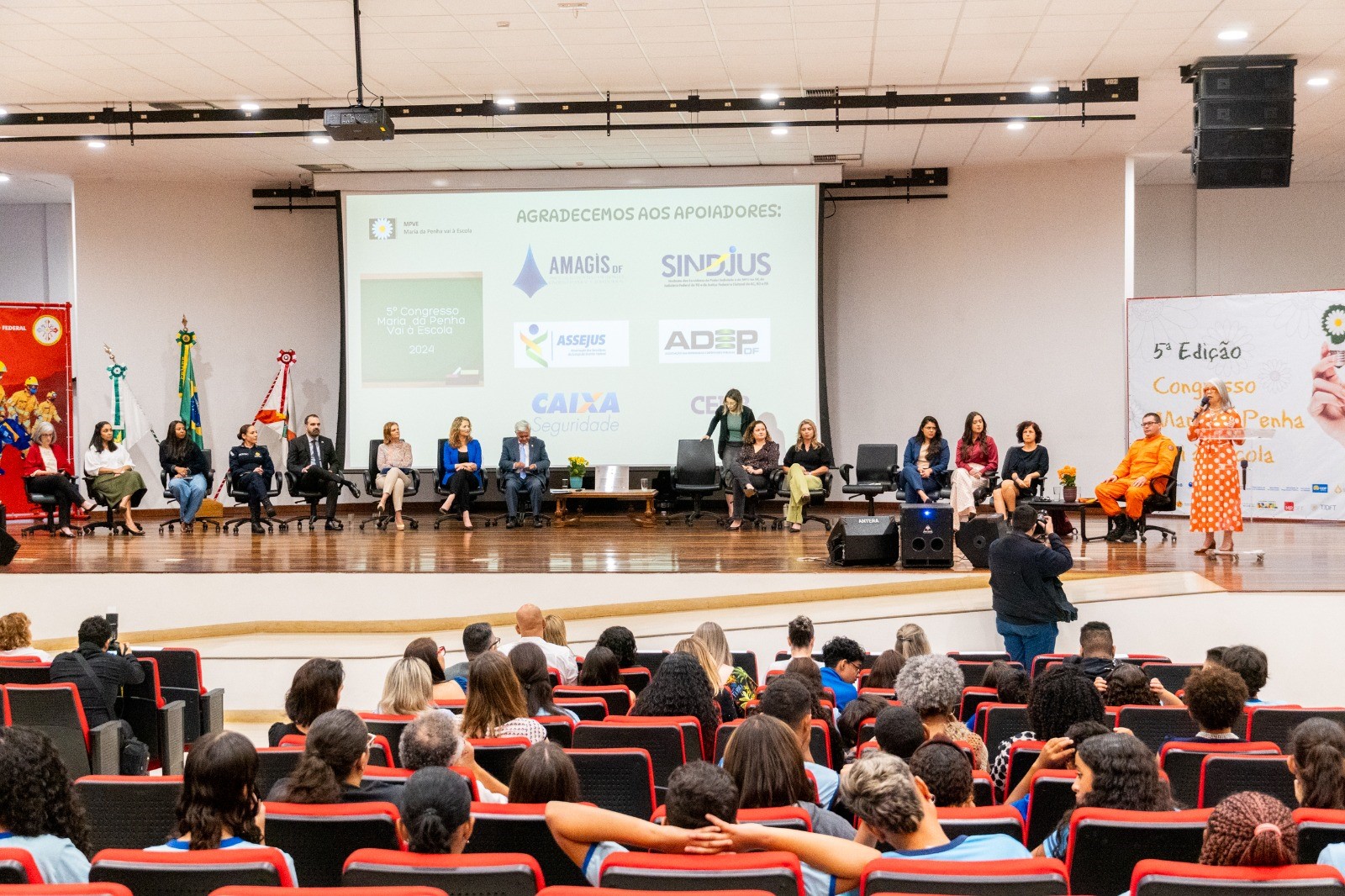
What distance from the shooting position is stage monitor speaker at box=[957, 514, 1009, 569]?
8305mm

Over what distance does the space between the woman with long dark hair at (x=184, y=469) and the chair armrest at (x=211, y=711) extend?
5.87 m

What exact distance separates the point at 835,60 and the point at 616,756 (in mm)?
7042

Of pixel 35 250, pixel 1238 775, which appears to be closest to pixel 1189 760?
pixel 1238 775

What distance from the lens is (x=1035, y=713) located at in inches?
138

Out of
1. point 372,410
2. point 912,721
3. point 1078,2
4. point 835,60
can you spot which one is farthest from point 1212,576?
point 372,410

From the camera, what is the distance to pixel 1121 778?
2.57 metres

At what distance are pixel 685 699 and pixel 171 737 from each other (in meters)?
2.51

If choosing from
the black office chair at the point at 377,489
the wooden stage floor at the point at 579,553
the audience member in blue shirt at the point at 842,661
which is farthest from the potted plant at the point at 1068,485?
the black office chair at the point at 377,489

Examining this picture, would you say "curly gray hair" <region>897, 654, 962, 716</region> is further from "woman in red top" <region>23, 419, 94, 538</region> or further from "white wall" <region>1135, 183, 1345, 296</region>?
"white wall" <region>1135, 183, 1345, 296</region>

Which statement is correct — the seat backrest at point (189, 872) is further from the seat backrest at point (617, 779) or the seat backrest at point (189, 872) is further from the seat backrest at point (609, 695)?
the seat backrest at point (609, 695)

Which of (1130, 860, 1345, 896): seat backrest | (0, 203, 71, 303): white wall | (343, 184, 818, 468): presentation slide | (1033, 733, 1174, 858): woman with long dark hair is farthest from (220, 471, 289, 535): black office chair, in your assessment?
(1130, 860, 1345, 896): seat backrest

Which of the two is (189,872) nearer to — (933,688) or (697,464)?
(933,688)

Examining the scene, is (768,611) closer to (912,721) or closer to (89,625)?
(89,625)

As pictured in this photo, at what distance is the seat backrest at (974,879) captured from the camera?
6.47 feet
